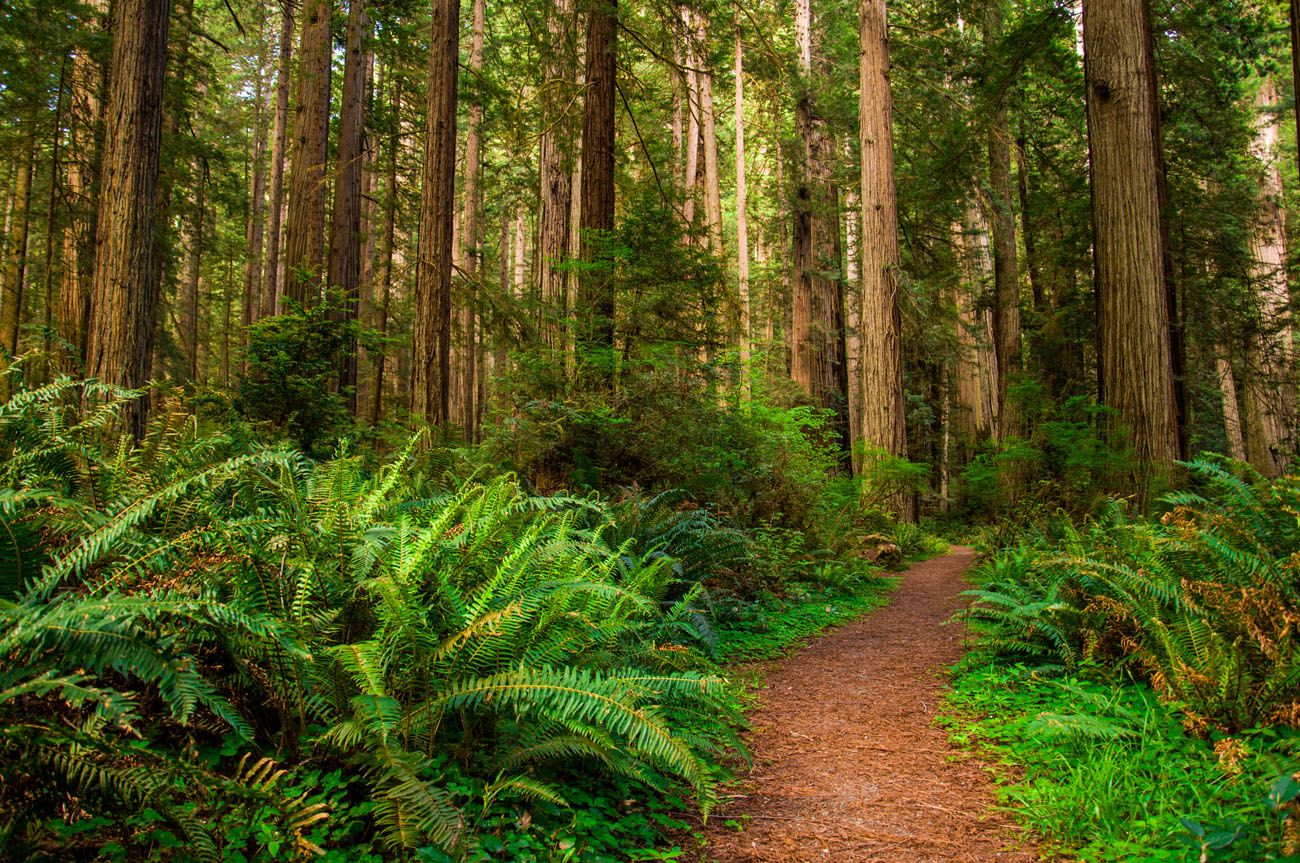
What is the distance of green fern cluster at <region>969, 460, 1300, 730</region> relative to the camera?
8.54ft

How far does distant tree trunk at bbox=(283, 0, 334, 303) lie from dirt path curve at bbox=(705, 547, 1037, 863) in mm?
10082

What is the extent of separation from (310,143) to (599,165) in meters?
5.82

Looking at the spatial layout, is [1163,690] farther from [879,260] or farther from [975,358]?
[975,358]

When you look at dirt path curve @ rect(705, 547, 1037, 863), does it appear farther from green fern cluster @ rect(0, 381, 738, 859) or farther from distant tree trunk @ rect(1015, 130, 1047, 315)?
distant tree trunk @ rect(1015, 130, 1047, 315)

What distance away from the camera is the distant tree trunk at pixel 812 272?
1738cm

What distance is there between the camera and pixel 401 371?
25141 millimetres

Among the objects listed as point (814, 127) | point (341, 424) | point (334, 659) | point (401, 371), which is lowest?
point (334, 659)

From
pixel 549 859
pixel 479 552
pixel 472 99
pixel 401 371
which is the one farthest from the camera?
pixel 401 371

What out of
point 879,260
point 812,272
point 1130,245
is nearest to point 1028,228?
point 812,272

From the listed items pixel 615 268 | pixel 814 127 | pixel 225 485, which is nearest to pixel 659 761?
pixel 225 485

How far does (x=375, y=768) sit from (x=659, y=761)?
45.2 inches

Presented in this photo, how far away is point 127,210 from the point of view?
17.5 feet

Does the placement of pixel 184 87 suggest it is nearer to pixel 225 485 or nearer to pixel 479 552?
pixel 225 485

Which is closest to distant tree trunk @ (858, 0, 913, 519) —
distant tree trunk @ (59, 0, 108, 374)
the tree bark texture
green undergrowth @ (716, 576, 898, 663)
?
the tree bark texture
